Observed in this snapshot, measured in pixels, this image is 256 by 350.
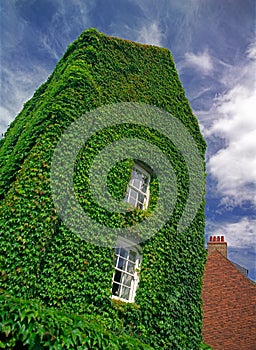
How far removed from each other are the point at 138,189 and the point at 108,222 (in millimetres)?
2057

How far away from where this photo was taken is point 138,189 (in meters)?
10.1

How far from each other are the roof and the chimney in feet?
5.00

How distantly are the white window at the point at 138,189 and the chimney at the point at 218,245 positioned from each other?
969cm

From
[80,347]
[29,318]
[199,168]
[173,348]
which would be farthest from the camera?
[199,168]

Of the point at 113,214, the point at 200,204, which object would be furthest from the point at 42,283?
the point at 200,204

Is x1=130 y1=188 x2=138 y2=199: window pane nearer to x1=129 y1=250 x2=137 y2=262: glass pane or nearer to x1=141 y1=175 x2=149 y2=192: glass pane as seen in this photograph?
x1=141 y1=175 x2=149 y2=192: glass pane

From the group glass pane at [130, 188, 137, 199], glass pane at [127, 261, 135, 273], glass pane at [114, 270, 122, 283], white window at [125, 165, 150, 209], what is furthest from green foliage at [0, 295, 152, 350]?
glass pane at [130, 188, 137, 199]

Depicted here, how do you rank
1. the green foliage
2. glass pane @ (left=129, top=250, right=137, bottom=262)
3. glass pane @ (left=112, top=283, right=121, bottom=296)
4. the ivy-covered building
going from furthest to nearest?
glass pane @ (left=129, top=250, right=137, bottom=262)
glass pane @ (left=112, top=283, right=121, bottom=296)
the ivy-covered building
the green foliage

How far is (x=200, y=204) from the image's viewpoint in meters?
11.3

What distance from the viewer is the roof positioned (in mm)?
14434

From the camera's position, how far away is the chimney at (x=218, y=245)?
18.5 meters

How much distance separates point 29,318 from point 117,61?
335 inches

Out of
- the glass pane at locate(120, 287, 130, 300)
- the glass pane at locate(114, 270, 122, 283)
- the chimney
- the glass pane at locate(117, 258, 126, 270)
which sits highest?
the chimney

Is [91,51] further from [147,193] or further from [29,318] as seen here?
[29,318]
